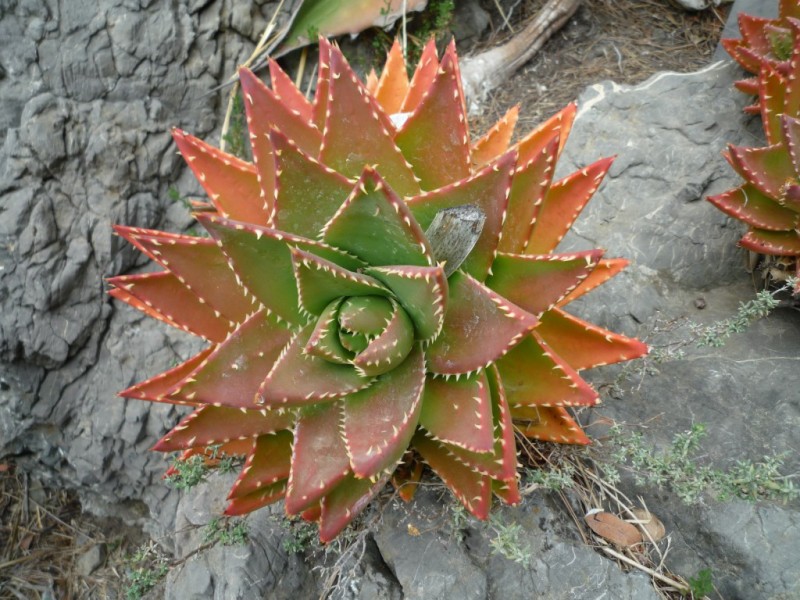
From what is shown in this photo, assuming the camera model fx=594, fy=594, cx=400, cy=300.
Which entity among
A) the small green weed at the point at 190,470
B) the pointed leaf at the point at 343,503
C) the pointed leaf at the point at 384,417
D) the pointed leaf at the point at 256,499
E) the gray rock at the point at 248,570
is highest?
the pointed leaf at the point at 384,417

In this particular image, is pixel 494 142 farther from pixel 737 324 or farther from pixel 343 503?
pixel 343 503

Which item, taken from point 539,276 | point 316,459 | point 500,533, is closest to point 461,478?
point 500,533

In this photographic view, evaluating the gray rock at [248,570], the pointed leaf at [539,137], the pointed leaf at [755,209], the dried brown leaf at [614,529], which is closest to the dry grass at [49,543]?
the gray rock at [248,570]

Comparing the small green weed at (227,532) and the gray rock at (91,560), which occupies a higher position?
the small green weed at (227,532)

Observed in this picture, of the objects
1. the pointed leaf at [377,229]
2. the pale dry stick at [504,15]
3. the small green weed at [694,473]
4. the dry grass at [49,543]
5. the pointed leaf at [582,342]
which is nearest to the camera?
the pointed leaf at [377,229]

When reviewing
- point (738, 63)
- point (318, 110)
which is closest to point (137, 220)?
point (318, 110)

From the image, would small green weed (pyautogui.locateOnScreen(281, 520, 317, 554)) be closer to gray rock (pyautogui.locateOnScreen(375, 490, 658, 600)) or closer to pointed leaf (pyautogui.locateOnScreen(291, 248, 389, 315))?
gray rock (pyautogui.locateOnScreen(375, 490, 658, 600))

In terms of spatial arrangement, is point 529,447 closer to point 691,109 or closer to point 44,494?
point 691,109

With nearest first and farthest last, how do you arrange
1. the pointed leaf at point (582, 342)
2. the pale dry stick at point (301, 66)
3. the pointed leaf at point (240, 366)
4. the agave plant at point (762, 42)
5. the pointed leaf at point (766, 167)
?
1. the pointed leaf at point (240, 366)
2. the pointed leaf at point (582, 342)
3. the pointed leaf at point (766, 167)
4. the agave plant at point (762, 42)
5. the pale dry stick at point (301, 66)

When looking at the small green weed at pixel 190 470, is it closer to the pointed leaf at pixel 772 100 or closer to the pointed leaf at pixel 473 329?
the pointed leaf at pixel 473 329
